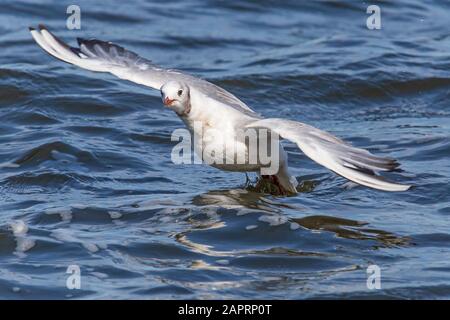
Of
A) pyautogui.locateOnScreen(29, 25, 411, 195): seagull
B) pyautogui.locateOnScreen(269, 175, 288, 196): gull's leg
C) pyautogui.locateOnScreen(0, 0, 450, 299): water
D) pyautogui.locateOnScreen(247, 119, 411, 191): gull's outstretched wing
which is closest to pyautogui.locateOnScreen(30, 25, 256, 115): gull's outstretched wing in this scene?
pyautogui.locateOnScreen(29, 25, 411, 195): seagull

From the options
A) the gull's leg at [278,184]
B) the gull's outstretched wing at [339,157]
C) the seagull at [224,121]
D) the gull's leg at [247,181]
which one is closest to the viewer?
the gull's outstretched wing at [339,157]

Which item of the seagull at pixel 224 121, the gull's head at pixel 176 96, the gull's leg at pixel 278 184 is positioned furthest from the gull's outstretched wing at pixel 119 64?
the gull's leg at pixel 278 184

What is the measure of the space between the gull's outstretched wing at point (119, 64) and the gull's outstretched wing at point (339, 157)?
3.85ft

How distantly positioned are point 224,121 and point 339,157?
1.43m

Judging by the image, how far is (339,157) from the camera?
7.61 metres

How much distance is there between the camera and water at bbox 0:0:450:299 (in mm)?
7414

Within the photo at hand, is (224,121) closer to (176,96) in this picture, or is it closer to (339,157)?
(176,96)

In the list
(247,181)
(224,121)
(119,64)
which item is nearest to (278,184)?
(247,181)

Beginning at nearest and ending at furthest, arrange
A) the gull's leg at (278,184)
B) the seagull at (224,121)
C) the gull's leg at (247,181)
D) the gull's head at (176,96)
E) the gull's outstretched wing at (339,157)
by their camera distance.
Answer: the gull's outstretched wing at (339,157), the seagull at (224,121), the gull's head at (176,96), the gull's leg at (278,184), the gull's leg at (247,181)

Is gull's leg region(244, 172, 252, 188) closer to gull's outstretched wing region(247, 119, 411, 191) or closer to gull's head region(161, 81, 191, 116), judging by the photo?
gull's head region(161, 81, 191, 116)

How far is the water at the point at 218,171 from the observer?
7.41m

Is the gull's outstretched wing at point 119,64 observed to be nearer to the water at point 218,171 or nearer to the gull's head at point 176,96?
the gull's head at point 176,96

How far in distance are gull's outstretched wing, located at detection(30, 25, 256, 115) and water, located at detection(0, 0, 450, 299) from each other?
0.82 meters
